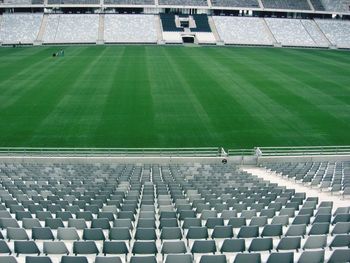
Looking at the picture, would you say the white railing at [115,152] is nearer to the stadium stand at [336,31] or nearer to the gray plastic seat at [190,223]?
the gray plastic seat at [190,223]

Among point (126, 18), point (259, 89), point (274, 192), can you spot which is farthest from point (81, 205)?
point (126, 18)

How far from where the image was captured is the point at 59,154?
25.2 metres

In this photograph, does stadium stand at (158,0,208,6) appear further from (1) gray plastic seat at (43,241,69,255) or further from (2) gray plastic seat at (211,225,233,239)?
(1) gray plastic seat at (43,241,69,255)

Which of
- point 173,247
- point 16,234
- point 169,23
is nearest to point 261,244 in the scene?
point 173,247

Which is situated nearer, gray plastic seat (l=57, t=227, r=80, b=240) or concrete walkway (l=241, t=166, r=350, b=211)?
gray plastic seat (l=57, t=227, r=80, b=240)

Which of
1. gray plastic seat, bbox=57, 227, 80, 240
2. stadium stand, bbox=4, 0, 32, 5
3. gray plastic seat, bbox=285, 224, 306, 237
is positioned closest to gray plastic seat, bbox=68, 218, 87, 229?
gray plastic seat, bbox=57, 227, 80, 240

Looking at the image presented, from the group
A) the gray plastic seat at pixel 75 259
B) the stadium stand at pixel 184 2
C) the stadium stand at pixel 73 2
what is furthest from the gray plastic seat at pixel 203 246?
the stadium stand at pixel 184 2

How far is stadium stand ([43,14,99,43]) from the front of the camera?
282 feet

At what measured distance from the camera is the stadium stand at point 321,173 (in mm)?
17188

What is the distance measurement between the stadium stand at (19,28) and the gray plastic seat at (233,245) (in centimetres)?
8175

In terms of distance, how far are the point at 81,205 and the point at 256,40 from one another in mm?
80636

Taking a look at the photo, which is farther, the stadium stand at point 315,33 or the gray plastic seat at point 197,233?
the stadium stand at point 315,33

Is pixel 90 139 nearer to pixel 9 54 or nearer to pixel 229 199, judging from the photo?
pixel 229 199

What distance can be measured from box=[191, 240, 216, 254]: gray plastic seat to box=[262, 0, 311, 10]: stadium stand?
99.3 metres
